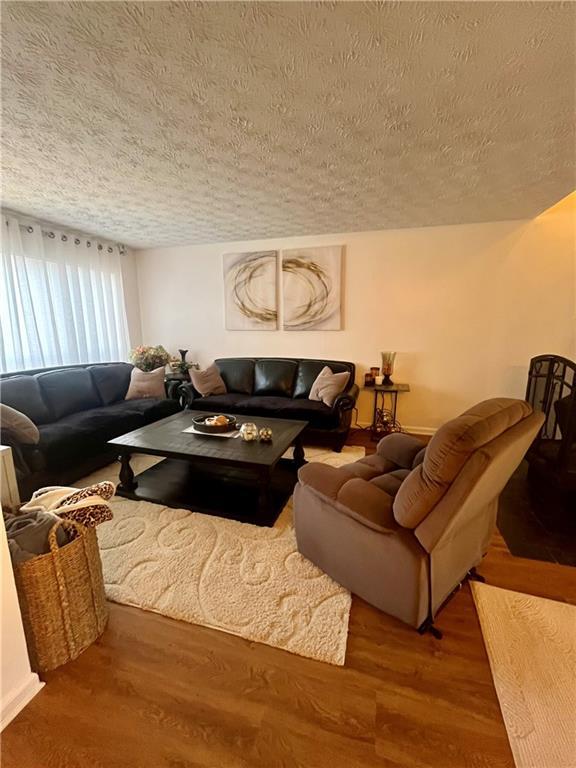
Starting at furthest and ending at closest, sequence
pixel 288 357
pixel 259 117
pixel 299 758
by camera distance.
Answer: pixel 288 357 → pixel 259 117 → pixel 299 758

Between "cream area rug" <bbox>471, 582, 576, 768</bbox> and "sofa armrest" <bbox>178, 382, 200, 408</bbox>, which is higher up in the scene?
"sofa armrest" <bbox>178, 382, 200, 408</bbox>

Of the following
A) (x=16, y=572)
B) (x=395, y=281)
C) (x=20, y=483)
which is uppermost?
(x=395, y=281)

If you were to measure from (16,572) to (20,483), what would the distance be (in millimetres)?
1541

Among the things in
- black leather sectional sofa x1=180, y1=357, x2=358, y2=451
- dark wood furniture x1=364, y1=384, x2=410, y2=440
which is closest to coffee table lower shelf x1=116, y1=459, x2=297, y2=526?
black leather sectional sofa x1=180, y1=357, x2=358, y2=451

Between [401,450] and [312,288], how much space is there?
108 inches

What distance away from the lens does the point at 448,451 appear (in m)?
1.16

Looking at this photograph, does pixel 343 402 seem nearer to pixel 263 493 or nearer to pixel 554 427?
pixel 263 493

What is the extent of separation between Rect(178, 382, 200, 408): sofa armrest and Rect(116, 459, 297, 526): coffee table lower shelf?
1120 millimetres

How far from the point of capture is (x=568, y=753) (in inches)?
39.5

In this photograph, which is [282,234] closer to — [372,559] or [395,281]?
[395,281]

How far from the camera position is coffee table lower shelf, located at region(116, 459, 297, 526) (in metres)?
2.22

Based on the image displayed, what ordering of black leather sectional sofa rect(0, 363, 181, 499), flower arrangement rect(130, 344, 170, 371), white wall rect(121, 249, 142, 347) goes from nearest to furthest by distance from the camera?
black leather sectional sofa rect(0, 363, 181, 499) → flower arrangement rect(130, 344, 170, 371) → white wall rect(121, 249, 142, 347)

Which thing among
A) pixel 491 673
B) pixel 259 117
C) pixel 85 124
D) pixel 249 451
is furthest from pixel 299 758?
pixel 85 124

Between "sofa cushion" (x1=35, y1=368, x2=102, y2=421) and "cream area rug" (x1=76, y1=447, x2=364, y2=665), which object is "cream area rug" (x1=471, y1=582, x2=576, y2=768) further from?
"sofa cushion" (x1=35, y1=368, x2=102, y2=421)
